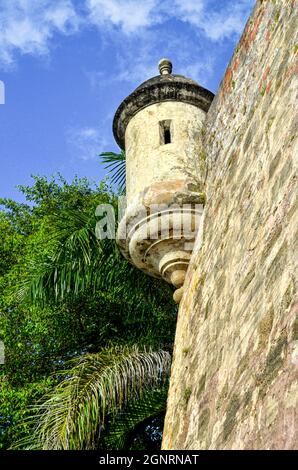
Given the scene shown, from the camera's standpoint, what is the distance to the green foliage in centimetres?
802

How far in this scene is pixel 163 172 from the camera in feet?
20.2

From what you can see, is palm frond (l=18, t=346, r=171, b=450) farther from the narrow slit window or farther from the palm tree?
the narrow slit window

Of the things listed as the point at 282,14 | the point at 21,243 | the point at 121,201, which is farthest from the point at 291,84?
the point at 21,243

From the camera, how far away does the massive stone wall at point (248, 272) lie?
2904 millimetres

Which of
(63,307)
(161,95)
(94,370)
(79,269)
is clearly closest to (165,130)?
(161,95)

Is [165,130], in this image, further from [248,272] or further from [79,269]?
[248,272]

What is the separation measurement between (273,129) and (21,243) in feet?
31.6

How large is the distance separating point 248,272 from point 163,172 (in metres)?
2.57

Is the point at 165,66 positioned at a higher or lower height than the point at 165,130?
higher

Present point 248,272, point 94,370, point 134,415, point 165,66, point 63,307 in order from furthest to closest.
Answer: point 63,307, point 134,415, point 165,66, point 94,370, point 248,272

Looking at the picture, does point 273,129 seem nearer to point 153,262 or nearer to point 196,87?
point 153,262

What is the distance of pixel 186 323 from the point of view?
5336 millimetres

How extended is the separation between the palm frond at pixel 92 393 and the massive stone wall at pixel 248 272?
1085mm

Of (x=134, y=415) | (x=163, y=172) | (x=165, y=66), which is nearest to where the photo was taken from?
(x=163, y=172)
